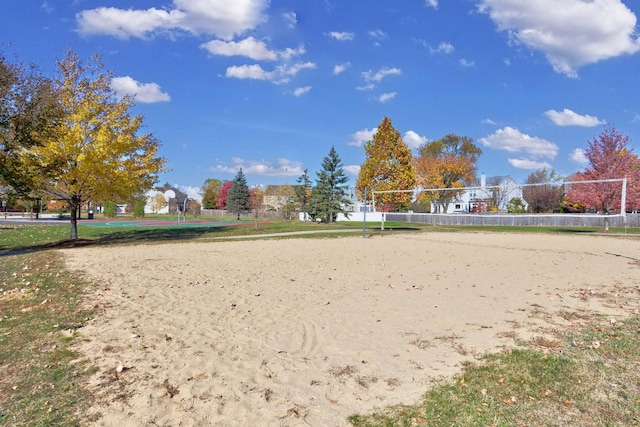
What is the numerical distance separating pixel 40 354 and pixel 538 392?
5642mm

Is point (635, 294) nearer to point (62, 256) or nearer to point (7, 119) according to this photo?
point (62, 256)

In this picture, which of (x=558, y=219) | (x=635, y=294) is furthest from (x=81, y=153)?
(x=558, y=219)

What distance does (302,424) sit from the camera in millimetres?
3410

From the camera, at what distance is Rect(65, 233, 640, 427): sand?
383 centimetres

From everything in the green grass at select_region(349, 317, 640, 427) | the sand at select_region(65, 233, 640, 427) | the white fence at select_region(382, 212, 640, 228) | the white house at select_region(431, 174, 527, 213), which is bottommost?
the sand at select_region(65, 233, 640, 427)

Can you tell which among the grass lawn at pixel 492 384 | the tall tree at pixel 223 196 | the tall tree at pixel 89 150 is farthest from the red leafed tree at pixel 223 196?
the grass lawn at pixel 492 384

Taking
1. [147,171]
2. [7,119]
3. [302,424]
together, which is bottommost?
[302,424]

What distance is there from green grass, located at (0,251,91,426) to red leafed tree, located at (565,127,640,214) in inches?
1164

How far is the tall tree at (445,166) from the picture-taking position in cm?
4862

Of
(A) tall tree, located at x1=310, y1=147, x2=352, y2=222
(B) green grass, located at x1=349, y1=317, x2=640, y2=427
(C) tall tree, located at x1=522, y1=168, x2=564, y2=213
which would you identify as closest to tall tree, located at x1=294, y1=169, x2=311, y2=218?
(A) tall tree, located at x1=310, y1=147, x2=352, y2=222

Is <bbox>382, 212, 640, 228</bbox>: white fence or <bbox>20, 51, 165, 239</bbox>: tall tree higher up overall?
<bbox>20, 51, 165, 239</bbox>: tall tree

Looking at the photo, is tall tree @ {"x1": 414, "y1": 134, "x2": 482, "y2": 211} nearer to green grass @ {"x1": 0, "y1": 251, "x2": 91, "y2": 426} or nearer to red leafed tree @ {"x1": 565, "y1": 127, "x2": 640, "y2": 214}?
red leafed tree @ {"x1": 565, "y1": 127, "x2": 640, "y2": 214}

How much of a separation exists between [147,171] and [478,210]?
44.5m

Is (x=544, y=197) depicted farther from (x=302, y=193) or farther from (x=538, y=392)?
(x=538, y=392)
